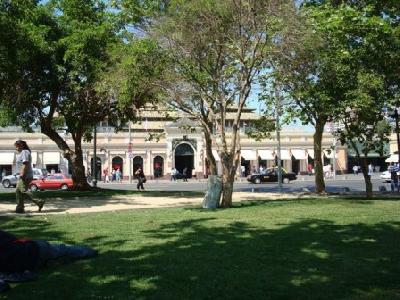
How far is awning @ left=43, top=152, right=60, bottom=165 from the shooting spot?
196ft

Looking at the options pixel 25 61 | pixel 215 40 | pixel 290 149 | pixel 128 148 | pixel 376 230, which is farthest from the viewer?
pixel 290 149

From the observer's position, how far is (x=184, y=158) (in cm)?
6425

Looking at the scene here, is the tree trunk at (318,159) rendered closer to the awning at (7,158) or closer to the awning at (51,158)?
the awning at (51,158)

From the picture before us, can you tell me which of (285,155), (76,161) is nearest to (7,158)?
(285,155)

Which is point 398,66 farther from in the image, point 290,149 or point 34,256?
point 290,149

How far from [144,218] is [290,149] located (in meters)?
56.1

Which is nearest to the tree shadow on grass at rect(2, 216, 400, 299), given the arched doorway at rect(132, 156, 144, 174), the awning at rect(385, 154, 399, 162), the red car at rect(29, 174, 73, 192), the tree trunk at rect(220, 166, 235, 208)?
the tree trunk at rect(220, 166, 235, 208)

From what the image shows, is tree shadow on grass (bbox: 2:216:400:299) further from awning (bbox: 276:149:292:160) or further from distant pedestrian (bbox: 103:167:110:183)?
awning (bbox: 276:149:292:160)

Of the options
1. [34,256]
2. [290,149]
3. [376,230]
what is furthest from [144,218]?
[290,149]

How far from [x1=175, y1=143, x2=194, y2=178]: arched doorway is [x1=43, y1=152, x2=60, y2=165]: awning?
1356 centimetres

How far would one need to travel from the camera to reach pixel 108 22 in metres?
22.4

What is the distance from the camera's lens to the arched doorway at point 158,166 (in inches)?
2504

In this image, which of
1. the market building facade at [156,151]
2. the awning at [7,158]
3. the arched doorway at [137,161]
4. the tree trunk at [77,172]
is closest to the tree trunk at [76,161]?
the tree trunk at [77,172]

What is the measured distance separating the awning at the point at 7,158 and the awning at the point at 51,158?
11.2 feet
